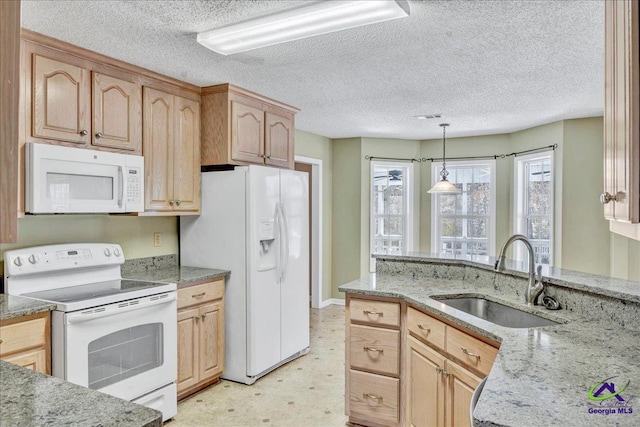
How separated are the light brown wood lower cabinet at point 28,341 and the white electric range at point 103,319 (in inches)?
1.4

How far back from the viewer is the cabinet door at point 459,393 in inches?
75.5

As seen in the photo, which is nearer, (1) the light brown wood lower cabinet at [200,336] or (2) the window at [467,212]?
(1) the light brown wood lower cabinet at [200,336]

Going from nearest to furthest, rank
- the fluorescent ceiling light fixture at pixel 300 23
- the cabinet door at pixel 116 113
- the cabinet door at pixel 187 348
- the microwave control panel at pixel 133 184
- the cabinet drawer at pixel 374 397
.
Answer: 1. the fluorescent ceiling light fixture at pixel 300 23
2. the cabinet drawer at pixel 374 397
3. the cabinet door at pixel 116 113
4. the microwave control panel at pixel 133 184
5. the cabinet door at pixel 187 348

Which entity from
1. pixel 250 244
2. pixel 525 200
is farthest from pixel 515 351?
pixel 525 200

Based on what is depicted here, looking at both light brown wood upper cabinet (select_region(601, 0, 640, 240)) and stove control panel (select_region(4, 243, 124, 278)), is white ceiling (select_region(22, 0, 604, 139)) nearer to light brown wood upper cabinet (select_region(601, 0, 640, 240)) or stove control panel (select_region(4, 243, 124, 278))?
light brown wood upper cabinet (select_region(601, 0, 640, 240))

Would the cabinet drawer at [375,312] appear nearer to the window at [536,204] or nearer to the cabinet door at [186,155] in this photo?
the cabinet door at [186,155]

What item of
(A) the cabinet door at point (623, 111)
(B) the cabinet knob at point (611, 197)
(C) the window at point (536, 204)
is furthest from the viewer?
(C) the window at point (536, 204)

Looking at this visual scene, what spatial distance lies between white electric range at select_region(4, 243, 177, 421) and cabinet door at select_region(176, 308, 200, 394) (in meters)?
0.16

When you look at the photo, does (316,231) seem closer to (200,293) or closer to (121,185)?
(200,293)

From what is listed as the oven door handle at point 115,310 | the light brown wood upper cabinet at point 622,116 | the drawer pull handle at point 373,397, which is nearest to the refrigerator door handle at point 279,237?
the oven door handle at point 115,310

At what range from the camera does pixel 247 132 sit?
144 inches

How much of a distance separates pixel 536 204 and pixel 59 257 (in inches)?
204

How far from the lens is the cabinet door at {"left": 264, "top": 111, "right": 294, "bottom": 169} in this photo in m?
3.92

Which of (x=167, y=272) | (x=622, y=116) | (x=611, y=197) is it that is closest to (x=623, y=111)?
(x=622, y=116)
